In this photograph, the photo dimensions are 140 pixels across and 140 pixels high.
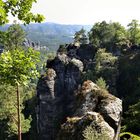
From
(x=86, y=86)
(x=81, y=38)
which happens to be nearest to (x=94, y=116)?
(x=86, y=86)

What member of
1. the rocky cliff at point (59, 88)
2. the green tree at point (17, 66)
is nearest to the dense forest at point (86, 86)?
the rocky cliff at point (59, 88)

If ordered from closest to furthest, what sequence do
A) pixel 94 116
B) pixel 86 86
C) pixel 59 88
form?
pixel 94 116 < pixel 86 86 < pixel 59 88

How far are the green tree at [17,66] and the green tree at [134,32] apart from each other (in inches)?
4036

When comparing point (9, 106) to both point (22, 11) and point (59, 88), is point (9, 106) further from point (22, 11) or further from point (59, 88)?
point (22, 11)

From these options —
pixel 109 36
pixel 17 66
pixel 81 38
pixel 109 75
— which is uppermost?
pixel 17 66

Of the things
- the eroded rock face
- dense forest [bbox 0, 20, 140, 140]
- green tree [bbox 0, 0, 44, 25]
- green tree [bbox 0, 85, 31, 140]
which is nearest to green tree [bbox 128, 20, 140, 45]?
dense forest [bbox 0, 20, 140, 140]

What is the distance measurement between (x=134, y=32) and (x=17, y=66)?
4187 inches

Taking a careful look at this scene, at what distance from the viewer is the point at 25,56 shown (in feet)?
42.5

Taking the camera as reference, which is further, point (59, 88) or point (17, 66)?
point (59, 88)

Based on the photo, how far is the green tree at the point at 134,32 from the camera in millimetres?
114144

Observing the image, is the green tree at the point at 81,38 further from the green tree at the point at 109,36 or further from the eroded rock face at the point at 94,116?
the eroded rock face at the point at 94,116

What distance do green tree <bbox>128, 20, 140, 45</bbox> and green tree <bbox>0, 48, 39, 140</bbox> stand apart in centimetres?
10252

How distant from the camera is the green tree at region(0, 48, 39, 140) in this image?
41.2ft

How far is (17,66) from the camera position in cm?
1278
